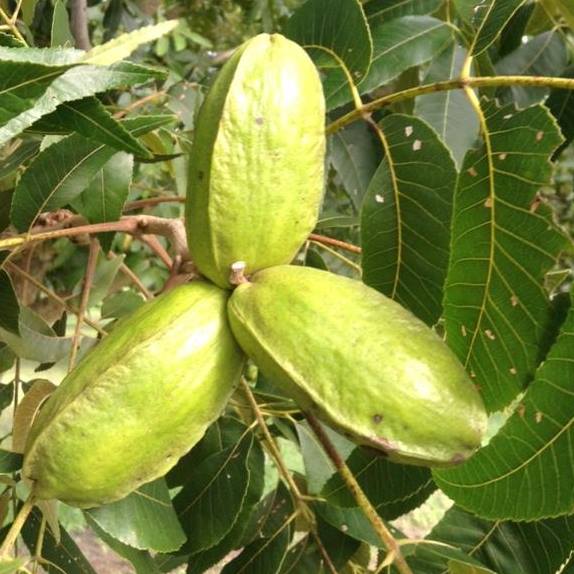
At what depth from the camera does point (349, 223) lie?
1607 mm

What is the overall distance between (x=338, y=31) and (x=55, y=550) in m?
0.94

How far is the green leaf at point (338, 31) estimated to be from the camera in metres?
1.10

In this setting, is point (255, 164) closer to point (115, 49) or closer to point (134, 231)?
point (115, 49)

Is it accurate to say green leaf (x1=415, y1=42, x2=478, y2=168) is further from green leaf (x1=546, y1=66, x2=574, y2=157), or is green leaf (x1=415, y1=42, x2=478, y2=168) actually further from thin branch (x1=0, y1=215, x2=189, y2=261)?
thin branch (x1=0, y1=215, x2=189, y2=261)

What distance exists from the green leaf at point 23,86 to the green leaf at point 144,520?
552 mm

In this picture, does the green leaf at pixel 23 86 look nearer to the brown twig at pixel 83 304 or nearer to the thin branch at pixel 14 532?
the thin branch at pixel 14 532


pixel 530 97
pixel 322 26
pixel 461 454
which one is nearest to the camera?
pixel 461 454

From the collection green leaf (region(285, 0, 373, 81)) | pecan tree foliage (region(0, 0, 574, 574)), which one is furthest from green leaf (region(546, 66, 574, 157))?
green leaf (region(285, 0, 373, 81))

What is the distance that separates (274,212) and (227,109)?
13 centimetres

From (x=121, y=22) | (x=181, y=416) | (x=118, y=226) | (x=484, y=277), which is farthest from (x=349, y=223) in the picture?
(x=121, y=22)

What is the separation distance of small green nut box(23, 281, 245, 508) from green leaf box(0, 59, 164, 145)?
24 cm

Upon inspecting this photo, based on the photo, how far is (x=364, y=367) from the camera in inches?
30.6

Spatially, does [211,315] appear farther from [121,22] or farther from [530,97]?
[121,22]

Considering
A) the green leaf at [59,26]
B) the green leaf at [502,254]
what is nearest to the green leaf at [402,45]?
the green leaf at [502,254]
